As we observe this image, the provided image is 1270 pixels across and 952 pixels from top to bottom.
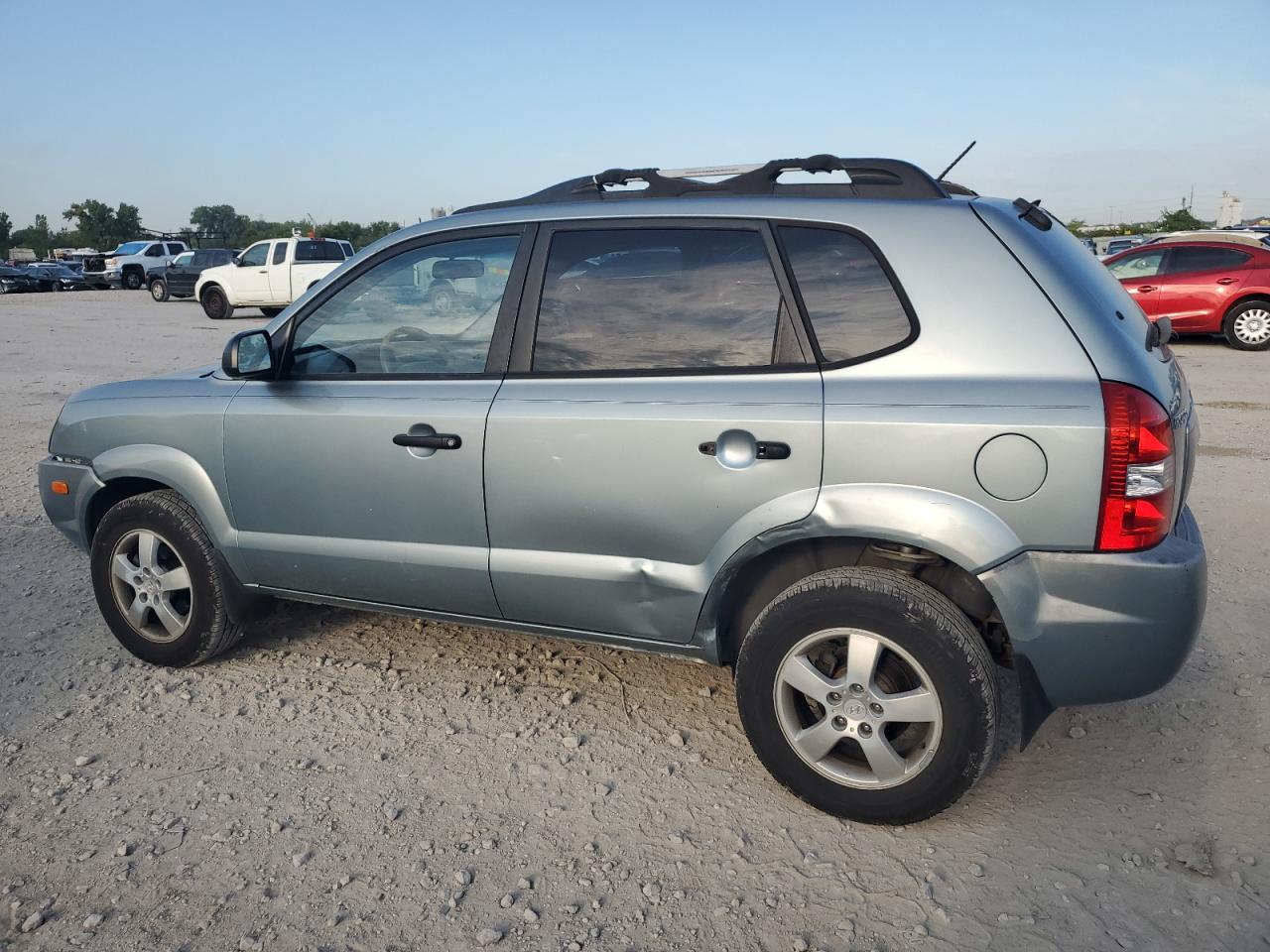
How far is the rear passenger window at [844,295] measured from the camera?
9.51 feet

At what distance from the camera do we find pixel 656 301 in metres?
3.23

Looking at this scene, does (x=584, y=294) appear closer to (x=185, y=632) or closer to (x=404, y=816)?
(x=404, y=816)

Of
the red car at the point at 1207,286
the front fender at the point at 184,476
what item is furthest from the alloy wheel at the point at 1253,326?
the front fender at the point at 184,476

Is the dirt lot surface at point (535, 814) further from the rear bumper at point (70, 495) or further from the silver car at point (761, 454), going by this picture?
the rear bumper at point (70, 495)

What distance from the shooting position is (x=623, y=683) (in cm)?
395

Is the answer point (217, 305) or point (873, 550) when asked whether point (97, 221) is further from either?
point (873, 550)

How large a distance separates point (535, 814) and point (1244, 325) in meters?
13.9

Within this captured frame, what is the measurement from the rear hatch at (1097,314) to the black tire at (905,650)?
2.40 ft

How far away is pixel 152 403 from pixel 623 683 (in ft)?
7.08

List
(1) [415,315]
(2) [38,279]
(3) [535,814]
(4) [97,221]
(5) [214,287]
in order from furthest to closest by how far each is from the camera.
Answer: (4) [97,221]
(2) [38,279]
(5) [214,287]
(1) [415,315]
(3) [535,814]

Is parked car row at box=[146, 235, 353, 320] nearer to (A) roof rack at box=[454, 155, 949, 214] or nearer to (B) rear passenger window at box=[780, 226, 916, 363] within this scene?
(A) roof rack at box=[454, 155, 949, 214]

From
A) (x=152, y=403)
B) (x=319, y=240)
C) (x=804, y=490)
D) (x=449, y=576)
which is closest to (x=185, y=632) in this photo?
(x=152, y=403)

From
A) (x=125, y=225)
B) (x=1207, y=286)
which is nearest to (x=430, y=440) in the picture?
(x=1207, y=286)

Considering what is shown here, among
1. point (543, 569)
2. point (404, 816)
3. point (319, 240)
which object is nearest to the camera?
point (404, 816)
